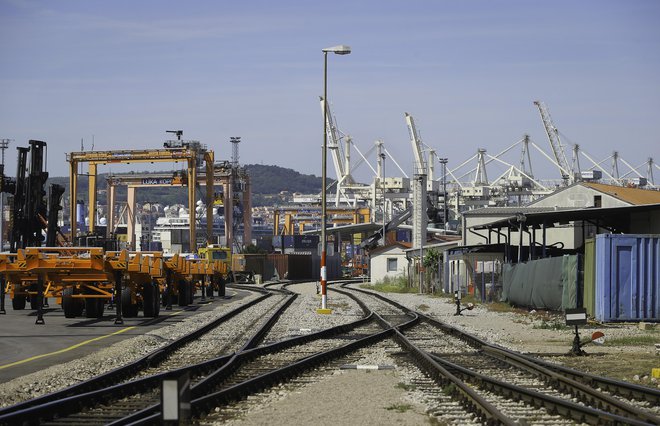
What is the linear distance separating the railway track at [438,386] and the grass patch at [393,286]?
137 feet

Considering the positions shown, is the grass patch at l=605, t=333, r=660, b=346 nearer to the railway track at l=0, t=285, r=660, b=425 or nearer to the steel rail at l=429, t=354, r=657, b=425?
the railway track at l=0, t=285, r=660, b=425

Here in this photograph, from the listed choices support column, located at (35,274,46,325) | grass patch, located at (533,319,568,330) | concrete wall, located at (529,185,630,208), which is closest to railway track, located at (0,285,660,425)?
grass patch, located at (533,319,568,330)

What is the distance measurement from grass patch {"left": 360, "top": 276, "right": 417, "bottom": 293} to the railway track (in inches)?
1641

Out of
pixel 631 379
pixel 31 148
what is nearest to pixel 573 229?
pixel 31 148

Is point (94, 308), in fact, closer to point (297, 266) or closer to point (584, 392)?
point (584, 392)

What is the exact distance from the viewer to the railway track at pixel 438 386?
10570 millimetres

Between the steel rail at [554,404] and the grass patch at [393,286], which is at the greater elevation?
the steel rail at [554,404]

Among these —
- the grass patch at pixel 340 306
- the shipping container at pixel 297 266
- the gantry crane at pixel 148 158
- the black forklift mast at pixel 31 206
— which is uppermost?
the gantry crane at pixel 148 158

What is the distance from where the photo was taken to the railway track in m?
10.6

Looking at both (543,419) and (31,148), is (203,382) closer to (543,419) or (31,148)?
(543,419)


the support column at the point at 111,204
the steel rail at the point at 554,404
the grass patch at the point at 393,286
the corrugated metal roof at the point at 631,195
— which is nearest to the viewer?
the steel rail at the point at 554,404

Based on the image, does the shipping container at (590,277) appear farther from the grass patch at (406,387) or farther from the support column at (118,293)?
the grass patch at (406,387)

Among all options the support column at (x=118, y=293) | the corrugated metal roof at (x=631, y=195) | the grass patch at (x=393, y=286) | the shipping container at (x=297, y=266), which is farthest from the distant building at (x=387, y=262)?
the support column at (x=118, y=293)

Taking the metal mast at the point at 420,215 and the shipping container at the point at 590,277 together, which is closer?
the shipping container at the point at 590,277
